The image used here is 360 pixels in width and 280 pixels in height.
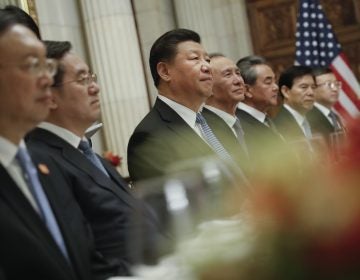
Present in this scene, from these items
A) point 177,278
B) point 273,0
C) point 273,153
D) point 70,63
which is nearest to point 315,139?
point 273,153

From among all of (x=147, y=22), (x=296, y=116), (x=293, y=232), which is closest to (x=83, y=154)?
(x=293, y=232)

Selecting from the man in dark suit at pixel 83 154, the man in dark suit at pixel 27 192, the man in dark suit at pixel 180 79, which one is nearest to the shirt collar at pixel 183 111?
the man in dark suit at pixel 180 79

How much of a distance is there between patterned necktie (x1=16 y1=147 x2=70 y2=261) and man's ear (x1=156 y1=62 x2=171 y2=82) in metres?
1.68

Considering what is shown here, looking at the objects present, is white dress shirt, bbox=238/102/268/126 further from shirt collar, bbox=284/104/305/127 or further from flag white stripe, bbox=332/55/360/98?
flag white stripe, bbox=332/55/360/98

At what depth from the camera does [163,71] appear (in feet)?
10.5

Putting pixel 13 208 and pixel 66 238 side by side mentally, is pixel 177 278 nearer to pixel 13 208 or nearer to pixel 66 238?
pixel 13 208

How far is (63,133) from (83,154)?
0.13 meters

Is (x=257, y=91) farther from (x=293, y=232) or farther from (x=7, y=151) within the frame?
(x=293, y=232)

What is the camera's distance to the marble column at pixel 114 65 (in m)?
6.13

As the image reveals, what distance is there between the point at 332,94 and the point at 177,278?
5.23 metres

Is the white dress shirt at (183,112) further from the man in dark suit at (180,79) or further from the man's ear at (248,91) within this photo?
the man's ear at (248,91)

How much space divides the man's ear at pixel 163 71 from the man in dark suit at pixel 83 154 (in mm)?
791

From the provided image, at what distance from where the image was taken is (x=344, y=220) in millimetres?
581

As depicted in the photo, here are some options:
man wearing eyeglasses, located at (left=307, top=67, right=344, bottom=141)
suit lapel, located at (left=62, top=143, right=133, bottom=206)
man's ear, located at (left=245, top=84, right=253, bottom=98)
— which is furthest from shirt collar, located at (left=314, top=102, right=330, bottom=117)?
suit lapel, located at (left=62, top=143, right=133, bottom=206)
